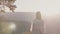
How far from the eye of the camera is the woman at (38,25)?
106cm

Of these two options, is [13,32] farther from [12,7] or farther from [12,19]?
[12,7]

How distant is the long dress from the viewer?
3.46 ft

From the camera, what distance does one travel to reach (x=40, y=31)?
1055 mm

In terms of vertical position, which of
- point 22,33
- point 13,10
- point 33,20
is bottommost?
point 22,33

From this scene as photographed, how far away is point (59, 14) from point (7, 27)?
56 cm

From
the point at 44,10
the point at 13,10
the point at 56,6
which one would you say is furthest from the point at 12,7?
the point at 56,6

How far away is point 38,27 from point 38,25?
0.07 feet

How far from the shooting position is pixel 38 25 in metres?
1.07

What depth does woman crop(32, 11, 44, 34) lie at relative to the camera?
1.06 meters

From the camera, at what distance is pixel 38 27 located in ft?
3.49

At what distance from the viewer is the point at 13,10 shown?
1.09 meters

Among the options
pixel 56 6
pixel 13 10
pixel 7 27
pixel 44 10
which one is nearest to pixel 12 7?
pixel 13 10

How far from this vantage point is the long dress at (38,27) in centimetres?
105

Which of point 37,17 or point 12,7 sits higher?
point 12,7
